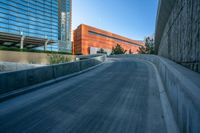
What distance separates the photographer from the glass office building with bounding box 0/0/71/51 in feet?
124

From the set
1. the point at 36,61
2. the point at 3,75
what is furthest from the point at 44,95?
the point at 36,61

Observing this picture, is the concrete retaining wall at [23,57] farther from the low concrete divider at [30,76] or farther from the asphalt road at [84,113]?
the asphalt road at [84,113]

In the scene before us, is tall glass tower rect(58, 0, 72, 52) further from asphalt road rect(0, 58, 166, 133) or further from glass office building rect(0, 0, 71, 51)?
asphalt road rect(0, 58, 166, 133)

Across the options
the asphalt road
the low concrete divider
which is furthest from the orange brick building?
the asphalt road

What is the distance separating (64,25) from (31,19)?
56.4 ft

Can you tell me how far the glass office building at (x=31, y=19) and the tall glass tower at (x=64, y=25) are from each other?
2475 millimetres

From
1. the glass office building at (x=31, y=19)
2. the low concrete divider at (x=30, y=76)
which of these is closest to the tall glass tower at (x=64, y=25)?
the glass office building at (x=31, y=19)

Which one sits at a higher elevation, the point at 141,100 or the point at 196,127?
the point at 196,127

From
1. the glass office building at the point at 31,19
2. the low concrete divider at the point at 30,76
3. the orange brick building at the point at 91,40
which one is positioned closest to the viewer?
the low concrete divider at the point at 30,76

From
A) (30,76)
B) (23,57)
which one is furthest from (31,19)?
(30,76)

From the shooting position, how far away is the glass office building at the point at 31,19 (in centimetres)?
3791

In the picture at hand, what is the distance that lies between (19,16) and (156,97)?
1862 inches

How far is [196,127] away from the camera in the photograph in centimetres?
196

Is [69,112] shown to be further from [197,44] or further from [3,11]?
[3,11]
